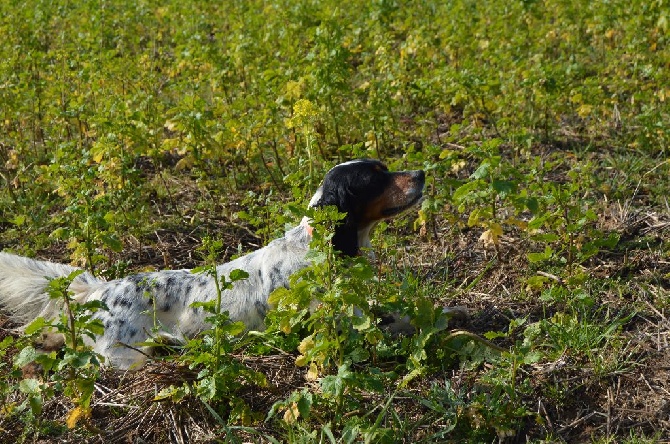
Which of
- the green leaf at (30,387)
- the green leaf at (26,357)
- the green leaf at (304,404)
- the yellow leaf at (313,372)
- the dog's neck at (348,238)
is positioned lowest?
the yellow leaf at (313,372)

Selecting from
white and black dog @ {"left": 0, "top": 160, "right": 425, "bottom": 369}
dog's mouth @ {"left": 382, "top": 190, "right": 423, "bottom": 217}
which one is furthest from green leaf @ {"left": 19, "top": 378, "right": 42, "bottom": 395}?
dog's mouth @ {"left": 382, "top": 190, "right": 423, "bottom": 217}

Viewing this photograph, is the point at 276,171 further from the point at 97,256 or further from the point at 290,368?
the point at 290,368

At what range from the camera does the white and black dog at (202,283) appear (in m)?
4.66

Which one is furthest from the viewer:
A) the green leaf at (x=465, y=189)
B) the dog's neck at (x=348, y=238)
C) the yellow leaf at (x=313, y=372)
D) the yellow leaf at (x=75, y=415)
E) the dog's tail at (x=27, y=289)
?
the green leaf at (x=465, y=189)

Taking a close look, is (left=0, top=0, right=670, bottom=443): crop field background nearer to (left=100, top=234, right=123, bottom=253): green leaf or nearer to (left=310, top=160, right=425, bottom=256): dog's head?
(left=100, top=234, right=123, bottom=253): green leaf

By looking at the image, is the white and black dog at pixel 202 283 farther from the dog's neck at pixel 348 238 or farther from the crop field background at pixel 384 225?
the crop field background at pixel 384 225

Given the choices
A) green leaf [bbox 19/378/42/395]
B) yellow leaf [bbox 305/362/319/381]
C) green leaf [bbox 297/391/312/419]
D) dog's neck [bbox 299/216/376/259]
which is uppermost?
green leaf [bbox 19/378/42/395]

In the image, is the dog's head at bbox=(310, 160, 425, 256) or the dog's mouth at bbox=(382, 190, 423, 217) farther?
the dog's mouth at bbox=(382, 190, 423, 217)

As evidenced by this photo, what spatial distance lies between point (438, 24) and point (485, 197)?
421 centimetres

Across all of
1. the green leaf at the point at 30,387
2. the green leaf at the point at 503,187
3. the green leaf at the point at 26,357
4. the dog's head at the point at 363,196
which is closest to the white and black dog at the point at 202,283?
the dog's head at the point at 363,196

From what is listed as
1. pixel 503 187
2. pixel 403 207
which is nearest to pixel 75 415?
pixel 403 207

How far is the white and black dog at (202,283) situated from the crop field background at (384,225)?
16 centimetres

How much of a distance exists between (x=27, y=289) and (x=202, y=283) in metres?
0.95

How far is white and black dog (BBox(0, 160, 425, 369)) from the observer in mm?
4660
